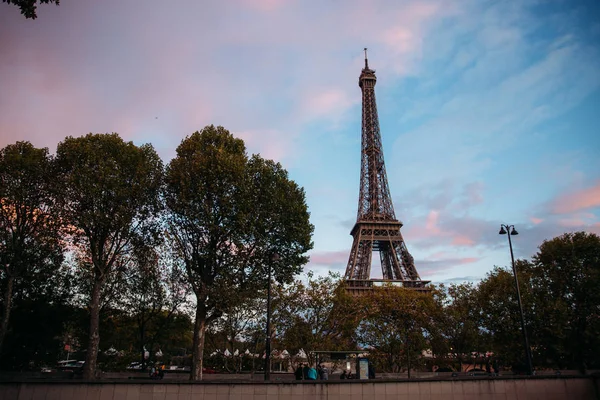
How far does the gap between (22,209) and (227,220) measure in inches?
644

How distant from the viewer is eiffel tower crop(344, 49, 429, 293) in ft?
222

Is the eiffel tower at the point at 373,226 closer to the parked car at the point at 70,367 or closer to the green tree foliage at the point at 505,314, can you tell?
the green tree foliage at the point at 505,314

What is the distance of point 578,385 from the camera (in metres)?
17.7

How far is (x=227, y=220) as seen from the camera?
89.1 feet

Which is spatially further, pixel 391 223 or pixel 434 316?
pixel 391 223

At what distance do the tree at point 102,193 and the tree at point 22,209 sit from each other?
6.06 feet

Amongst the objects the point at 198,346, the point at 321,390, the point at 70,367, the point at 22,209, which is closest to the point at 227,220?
the point at 198,346

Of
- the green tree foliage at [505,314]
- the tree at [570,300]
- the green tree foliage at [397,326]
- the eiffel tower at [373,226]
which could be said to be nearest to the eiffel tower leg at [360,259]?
the eiffel tower at [373,226]

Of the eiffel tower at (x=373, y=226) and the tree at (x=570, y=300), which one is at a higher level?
the eiffel tower at (x=373, y=226)

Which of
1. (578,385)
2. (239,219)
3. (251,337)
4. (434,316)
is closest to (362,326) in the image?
(434,316)

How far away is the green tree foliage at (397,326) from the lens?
46.0 metres

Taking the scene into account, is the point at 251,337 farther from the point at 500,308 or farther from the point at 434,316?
the point at 500,308

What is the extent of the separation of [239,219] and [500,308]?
29944 millimetres

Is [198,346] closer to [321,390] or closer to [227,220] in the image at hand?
[227,220]
